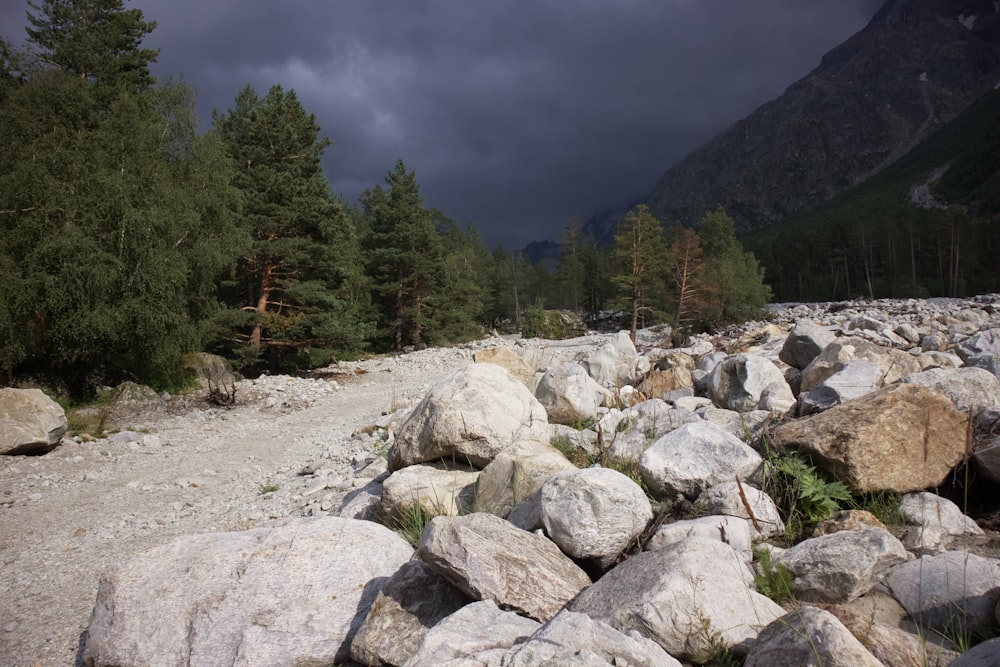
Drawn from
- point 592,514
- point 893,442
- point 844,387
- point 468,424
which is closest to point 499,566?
point 592,514

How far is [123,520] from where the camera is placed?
765 centimetres

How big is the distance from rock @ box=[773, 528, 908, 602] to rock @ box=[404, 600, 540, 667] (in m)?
1.61

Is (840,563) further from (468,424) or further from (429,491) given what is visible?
(468,424)

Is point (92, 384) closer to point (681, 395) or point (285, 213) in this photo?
point (285, 213)

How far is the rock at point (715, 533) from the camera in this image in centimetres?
343

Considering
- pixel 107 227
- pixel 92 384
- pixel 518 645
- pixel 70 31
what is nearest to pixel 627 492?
pixel 518 645

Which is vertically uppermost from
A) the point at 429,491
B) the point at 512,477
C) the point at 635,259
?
the point at 635,259

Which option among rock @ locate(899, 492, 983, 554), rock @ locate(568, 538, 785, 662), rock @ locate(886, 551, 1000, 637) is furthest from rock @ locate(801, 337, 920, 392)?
rock @ locate(568, 538, 785, 662)

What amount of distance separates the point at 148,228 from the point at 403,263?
2077 cm

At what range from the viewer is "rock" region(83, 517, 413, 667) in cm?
325

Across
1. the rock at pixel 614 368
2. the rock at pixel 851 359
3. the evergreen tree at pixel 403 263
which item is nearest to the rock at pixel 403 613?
the rock at pixel 851 359

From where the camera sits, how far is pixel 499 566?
3066mm

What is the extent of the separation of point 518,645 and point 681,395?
22.9 ft

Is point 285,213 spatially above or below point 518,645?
above
